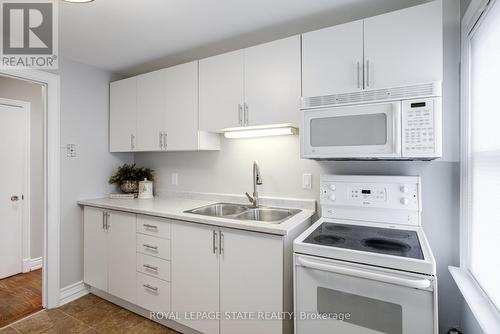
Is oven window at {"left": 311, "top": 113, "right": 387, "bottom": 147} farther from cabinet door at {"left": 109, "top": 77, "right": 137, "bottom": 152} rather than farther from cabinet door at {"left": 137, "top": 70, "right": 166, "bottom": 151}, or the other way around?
cabinet door at {"left": 109, "top": 77, "right": 137, "bottom": 152}

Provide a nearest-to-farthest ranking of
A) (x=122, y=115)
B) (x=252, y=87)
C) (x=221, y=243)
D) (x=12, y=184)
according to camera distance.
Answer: (x=221, y=243) < (x=252, y=87) < (x=122, y=115) < (x=12, y=184)

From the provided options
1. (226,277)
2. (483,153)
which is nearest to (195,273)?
(226,277)

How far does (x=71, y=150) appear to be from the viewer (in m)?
2.48

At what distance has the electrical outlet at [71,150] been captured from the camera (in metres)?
2.45

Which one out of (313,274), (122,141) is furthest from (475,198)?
(122,141)

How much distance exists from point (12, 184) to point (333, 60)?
356 cm

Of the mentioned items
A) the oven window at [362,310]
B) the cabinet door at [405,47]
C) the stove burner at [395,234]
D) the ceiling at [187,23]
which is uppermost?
the ceiling at [187,23]

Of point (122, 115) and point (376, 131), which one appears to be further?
point (122, 115)

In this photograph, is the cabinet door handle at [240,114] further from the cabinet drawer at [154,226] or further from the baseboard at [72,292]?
the baseboard at [72,292]

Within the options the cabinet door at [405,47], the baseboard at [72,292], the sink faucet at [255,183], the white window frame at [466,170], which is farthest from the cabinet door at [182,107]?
the white window frame at [466,170]

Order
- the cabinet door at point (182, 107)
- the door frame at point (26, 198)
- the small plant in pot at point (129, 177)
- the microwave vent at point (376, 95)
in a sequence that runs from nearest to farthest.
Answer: the microwave vent at point (376, 95)
the cabinet door at point (182, 107)
the small plant in pot at point (129, 177)
the door frame at point (26, 198)

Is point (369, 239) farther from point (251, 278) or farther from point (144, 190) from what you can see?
point (144, 190)

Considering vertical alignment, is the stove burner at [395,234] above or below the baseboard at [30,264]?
above

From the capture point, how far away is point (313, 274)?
1.32m
